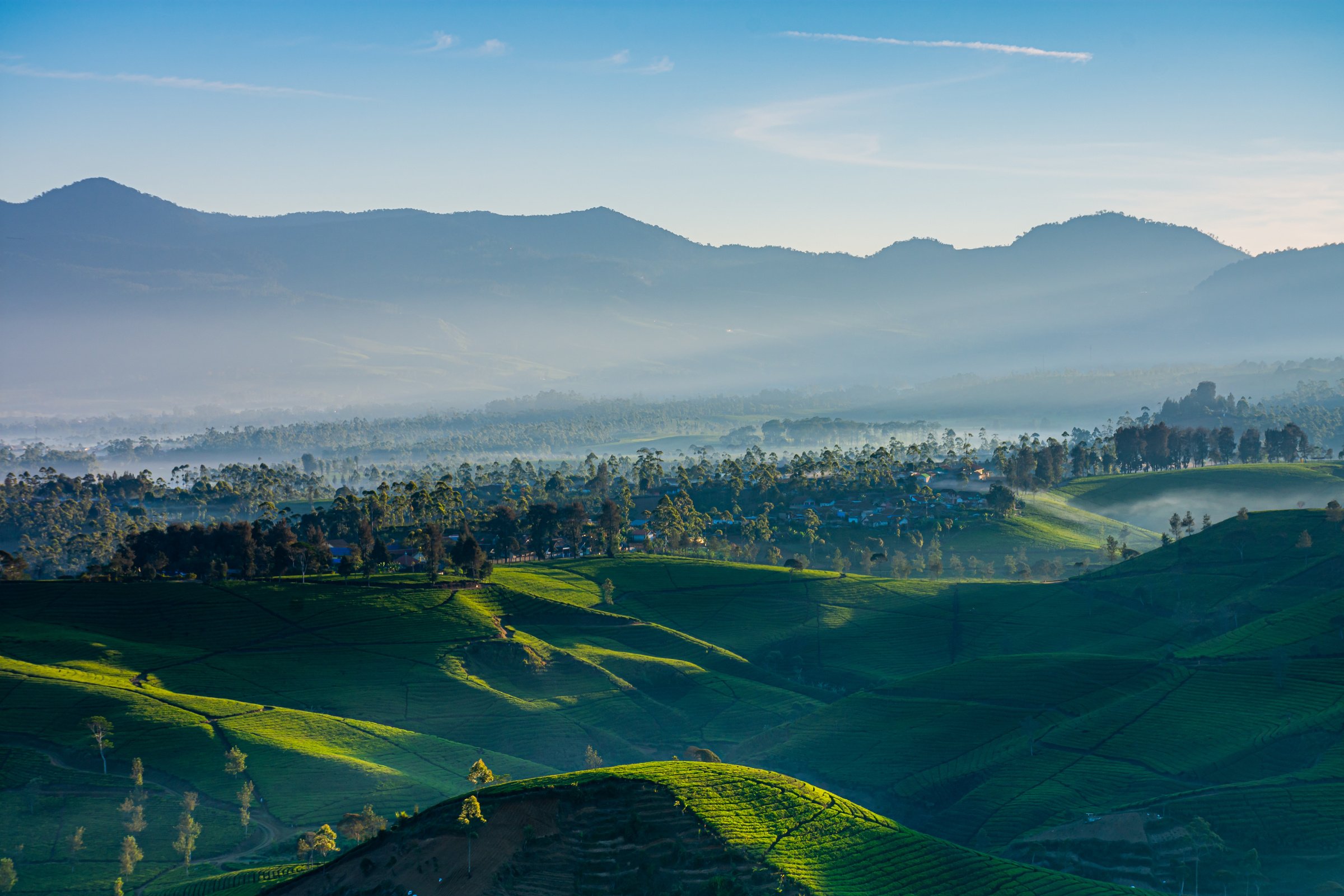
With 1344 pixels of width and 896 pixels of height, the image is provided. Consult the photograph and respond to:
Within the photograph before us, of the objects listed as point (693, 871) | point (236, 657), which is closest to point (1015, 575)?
point (236, 657)

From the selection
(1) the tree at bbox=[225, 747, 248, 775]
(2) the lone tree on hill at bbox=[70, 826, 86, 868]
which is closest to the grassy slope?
(1) the tree at bbox=[225, 747, 248, 775]

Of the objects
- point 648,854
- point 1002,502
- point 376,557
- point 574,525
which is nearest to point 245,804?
point 648,854

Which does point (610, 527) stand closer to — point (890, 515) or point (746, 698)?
point (746, 698)

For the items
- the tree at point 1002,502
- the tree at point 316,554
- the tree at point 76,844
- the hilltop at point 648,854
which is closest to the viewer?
the hilltop at point 648,854

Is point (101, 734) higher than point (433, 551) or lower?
lower

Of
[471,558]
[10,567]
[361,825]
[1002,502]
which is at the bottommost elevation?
[361,825]

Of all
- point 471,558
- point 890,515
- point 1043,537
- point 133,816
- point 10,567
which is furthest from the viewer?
point 890,515

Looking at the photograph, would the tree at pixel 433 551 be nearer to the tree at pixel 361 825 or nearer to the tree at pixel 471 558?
the tree at pixel 471 558

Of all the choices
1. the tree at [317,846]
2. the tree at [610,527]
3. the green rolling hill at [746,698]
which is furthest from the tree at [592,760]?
the tree at [610,527]
